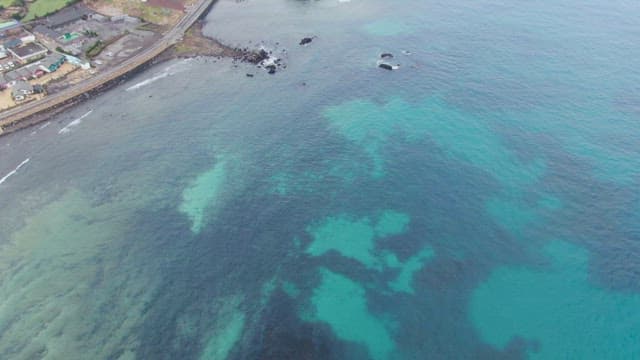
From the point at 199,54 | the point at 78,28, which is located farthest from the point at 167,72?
the point at 78,28

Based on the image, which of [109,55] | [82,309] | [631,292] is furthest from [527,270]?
[109,55]

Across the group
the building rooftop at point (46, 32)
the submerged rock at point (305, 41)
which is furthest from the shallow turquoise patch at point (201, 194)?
the building rooftop at point (46, 32)

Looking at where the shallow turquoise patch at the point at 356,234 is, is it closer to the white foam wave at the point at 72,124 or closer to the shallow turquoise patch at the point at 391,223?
the shallow turquoise patch at the point at 391,223

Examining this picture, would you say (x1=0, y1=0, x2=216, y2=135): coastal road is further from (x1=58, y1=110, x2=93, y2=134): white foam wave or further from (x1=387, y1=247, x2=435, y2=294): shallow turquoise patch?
(x1=387, y1=247, x2=435, y2=294): shallow turquoise patch

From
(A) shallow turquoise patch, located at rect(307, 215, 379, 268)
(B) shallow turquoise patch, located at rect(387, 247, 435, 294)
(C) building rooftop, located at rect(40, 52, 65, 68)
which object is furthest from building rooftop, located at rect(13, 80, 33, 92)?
(B) shallow turquoise patch, located at rect(387, 247, 435, 294)

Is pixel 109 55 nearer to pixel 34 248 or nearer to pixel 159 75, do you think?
pixel 159 75
